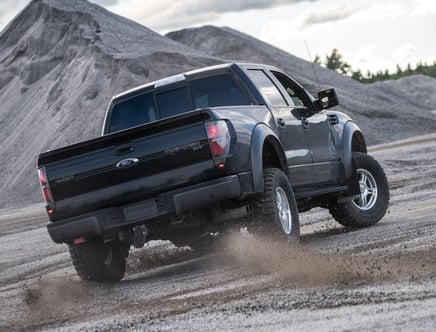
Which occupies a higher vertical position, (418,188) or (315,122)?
(315,122)

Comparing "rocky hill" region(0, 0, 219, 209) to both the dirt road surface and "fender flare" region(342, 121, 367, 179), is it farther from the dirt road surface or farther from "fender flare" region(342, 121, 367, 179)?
the dirt road surface

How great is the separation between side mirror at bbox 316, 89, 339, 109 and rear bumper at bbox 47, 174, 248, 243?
101 inches

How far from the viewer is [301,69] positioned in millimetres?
62281

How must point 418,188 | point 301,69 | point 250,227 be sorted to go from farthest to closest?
point 301,69 → point 418,188 → point 250,227

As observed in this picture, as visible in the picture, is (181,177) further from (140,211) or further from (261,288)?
(261,288)

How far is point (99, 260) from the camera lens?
10.3 m

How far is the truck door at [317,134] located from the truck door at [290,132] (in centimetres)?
13

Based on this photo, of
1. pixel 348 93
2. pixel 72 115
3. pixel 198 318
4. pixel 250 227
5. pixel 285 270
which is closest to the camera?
pixel 198 318

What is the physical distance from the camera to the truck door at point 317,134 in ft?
38.0

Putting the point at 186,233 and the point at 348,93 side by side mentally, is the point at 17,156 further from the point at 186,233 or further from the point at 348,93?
the point at 186,233

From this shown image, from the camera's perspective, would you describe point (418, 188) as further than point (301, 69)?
No

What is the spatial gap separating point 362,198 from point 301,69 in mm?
49946

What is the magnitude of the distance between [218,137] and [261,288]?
1826 millimetres

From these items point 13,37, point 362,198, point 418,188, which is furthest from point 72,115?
point 362,198
